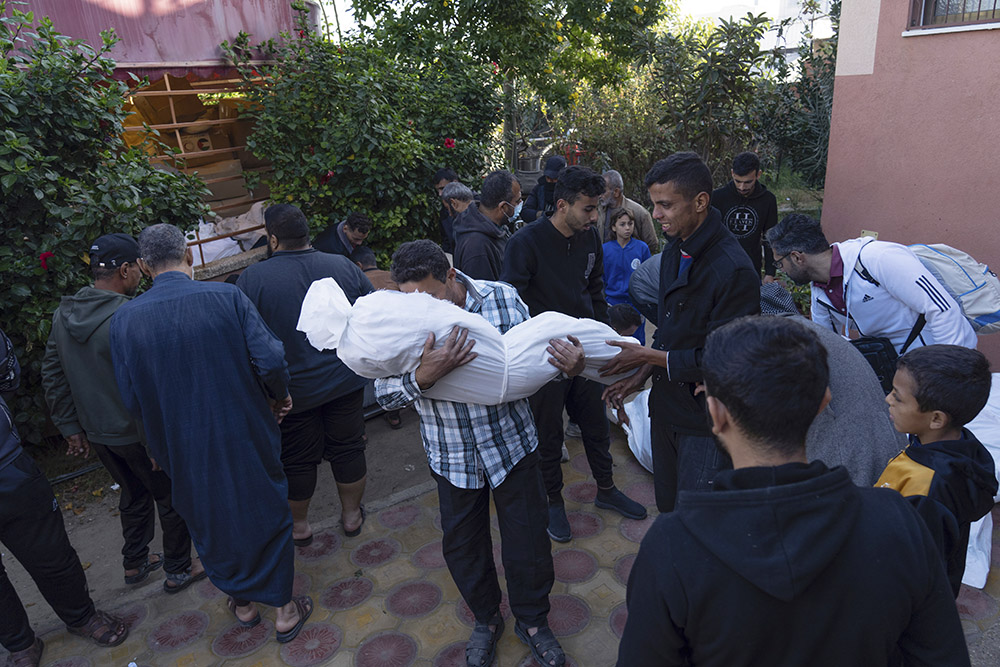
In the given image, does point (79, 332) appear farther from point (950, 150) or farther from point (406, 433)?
→ point (950, 150)

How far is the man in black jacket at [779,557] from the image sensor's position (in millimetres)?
1157

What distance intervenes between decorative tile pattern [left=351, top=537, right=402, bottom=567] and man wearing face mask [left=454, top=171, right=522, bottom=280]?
1.68 metres

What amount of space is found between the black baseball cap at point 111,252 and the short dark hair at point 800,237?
3265 millimetres

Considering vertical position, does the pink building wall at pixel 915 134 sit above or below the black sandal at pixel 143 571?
above

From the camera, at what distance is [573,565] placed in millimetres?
3490

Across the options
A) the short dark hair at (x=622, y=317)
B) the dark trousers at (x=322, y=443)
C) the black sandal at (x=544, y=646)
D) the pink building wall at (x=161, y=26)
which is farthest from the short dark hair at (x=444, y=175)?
the black sandal at (x=544, y=646)

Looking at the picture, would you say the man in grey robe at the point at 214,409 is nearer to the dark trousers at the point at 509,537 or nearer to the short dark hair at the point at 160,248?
the short dark hair at the point at 160,248

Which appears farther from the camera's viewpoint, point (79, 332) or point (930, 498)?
point (79, 332)

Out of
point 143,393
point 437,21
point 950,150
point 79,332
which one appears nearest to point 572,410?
point 143,393

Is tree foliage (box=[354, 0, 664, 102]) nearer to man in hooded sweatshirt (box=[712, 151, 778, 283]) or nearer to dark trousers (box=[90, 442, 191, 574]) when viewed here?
man in hooded sweatshirt (box=[712, 151, 778, 283])

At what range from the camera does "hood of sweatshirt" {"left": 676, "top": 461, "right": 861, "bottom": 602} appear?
3.71 feet

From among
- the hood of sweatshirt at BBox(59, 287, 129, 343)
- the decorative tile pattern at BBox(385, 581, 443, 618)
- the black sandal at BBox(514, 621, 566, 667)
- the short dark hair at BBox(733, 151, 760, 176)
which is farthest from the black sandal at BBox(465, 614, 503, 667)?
the short dark hair at BBox(733, 151, 760, 176)

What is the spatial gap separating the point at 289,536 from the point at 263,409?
0.66 m

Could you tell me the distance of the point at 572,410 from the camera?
3877 mm
